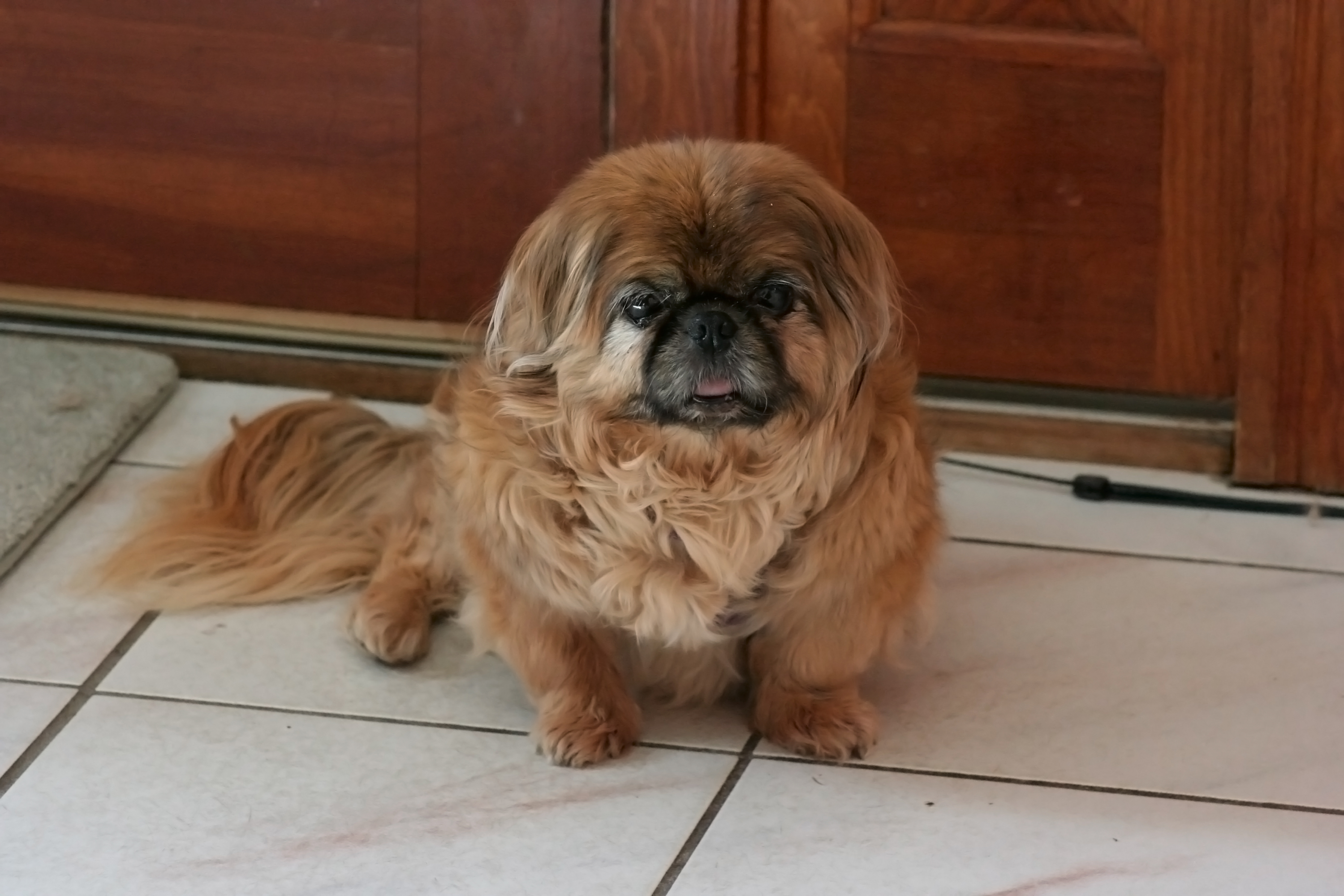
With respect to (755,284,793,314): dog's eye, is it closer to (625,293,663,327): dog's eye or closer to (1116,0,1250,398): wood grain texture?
(625,293,663,327): dog's eye

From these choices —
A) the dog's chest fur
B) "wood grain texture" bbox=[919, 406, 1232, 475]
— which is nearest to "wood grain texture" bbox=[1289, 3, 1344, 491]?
"wood grain texture" bbox=[919, 406, 1232, 475]

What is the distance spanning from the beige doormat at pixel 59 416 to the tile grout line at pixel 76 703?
0.19m

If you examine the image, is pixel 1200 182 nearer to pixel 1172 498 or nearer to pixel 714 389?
pixel 1172 498

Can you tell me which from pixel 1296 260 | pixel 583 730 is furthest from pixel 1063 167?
pixel 583 730

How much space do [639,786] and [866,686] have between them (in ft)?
0.91

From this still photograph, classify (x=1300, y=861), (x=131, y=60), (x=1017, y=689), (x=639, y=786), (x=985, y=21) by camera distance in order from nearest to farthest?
(x=1300, y=861) < (x=639, y=786) < (x=1017, y=689) < (x=985, y=21) < (x=131, y=60)

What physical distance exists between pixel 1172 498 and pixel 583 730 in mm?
836

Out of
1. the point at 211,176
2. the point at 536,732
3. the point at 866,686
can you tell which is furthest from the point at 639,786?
the point at 211,176

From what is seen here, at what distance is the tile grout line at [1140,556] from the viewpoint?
191 cm

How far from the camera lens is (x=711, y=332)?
4.52 ft

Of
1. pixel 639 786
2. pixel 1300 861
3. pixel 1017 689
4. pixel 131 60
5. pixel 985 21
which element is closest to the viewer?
pixel 1300 861

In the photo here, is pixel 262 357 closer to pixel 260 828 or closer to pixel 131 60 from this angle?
pixel 131 60

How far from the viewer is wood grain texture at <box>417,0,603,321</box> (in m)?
2.07

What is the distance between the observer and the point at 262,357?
229 centimetres
